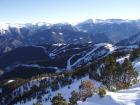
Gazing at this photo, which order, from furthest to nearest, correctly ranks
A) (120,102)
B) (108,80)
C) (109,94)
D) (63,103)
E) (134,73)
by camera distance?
1. (108,80)
2. (134,73)
3. (63,103)
4. (109,94)
5. (120,102)

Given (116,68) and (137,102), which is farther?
(116,68)

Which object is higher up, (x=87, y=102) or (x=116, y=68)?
(x=116, y=68)

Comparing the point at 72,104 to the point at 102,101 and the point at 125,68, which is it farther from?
the point at 125,68

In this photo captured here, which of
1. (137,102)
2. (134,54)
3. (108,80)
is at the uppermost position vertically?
(134,54)

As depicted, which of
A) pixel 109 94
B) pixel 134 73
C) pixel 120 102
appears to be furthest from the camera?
pixel 134 73

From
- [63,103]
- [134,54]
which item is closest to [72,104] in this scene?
[63,103]

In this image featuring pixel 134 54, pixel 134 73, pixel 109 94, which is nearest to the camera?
pixel 109 94

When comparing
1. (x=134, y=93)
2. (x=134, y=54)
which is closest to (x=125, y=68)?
(x=134, y=54)

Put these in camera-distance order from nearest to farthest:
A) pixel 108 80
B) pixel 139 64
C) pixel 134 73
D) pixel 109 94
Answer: pixel 109 94
pixel 134 73
pixel 108 80
pixel 139 64

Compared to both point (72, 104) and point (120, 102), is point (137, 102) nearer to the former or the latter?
point (120, 102)

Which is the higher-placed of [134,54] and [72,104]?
[134,54]
